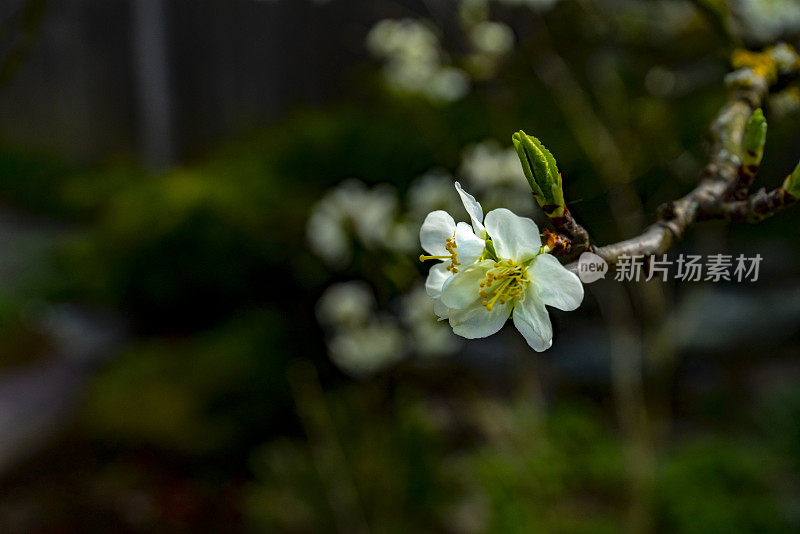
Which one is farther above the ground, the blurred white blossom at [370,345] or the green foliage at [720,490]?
the blurred white blossom at [370,345]

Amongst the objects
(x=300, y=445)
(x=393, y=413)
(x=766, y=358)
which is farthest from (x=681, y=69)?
(x=766, y=358)

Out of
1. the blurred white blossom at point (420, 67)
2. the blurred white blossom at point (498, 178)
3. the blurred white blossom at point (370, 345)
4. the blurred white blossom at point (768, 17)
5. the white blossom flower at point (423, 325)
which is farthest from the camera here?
the blurred white blossom at point (420, 67)

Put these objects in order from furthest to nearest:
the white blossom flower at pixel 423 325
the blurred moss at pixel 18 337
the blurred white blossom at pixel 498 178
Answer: the blurred moss at pixel 18 337, the white blossom flower at pixel 423 325, the blurred white blossom at pixel 498 178

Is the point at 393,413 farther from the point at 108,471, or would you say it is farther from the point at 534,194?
the point at 534,194

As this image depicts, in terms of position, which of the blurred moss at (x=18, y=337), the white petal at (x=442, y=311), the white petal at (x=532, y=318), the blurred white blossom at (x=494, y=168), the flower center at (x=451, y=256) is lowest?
the white petal at (x=532, y=318)

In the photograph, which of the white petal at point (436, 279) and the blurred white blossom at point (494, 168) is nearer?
the white petal at point (436, 279)

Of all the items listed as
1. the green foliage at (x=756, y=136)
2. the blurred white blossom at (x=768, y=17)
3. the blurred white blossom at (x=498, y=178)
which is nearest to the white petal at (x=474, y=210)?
the green foliage at (x=756, y=136)

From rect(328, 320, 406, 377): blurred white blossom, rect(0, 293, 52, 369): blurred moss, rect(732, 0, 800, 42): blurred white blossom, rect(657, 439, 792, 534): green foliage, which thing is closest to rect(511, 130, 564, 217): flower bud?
rect(732, 0, 800, 42): blurred white blossom

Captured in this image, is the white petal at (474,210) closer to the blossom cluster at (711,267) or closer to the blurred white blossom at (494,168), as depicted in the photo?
the blossom cluster at (711,267)
